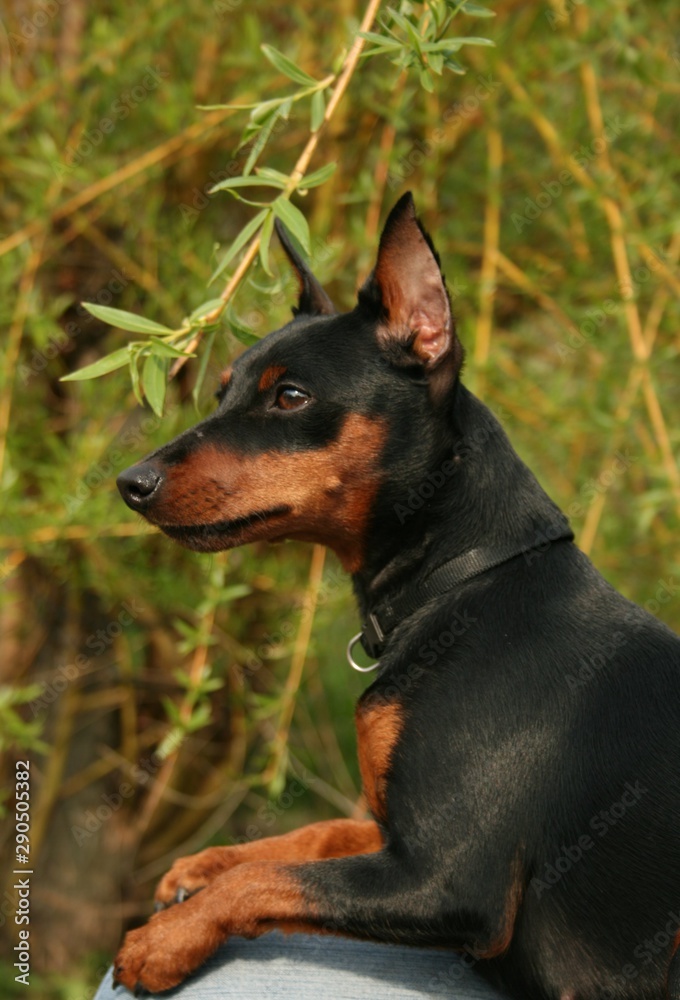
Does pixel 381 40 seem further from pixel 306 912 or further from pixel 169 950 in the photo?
pixel 169 950

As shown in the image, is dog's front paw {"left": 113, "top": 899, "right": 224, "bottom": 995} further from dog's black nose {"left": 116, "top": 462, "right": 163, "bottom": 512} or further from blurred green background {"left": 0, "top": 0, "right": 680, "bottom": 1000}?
blurred green background {"left": 0, "top": 0, "right": 680, "bottom": 1000}

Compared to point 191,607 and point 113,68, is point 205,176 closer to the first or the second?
point 113,68

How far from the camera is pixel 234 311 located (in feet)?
8.99

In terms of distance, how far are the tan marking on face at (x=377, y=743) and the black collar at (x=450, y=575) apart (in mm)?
185

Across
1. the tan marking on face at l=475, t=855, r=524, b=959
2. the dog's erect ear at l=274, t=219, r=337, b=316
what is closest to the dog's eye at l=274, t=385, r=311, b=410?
the dog's erect ear at l=274, t=219, r=337, b=316

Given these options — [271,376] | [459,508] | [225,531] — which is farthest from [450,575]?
[271,376]

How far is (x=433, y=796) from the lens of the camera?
5.72ft

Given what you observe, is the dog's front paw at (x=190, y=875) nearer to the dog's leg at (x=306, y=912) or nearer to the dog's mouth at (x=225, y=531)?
the dog's leg at (x=306, y=912)

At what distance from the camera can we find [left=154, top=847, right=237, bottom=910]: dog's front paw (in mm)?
2057

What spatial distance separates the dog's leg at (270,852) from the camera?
2.07 metres

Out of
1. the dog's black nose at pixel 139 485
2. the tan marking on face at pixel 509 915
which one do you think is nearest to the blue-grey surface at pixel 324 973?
the tan marking on face at pixel 509 915

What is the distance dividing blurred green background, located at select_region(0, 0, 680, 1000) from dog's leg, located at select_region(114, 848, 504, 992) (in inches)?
34.4

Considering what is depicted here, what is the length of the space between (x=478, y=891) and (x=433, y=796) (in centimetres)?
16

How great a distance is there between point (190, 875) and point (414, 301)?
119 centimetres
